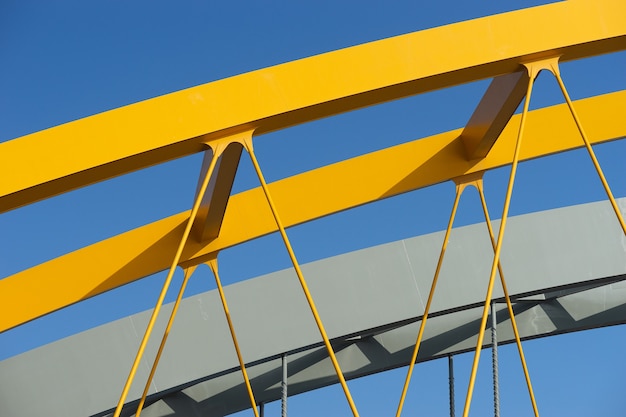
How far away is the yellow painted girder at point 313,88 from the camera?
8.05m

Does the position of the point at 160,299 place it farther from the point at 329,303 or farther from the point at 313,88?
the point at 329,303

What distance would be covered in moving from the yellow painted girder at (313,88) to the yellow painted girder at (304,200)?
235 centimetres

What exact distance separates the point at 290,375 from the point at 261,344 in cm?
186

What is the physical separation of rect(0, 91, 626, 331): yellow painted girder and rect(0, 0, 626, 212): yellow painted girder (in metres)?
2.35

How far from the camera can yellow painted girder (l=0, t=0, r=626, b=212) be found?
8055 millimetres

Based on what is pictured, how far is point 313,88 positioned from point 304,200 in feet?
10.9

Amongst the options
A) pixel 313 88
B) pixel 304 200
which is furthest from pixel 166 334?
pixel 313 88

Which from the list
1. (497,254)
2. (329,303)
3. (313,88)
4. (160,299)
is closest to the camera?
(160,299)

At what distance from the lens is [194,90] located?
27.5 feet

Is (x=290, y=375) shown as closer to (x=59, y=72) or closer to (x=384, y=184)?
(x=384, y=184)

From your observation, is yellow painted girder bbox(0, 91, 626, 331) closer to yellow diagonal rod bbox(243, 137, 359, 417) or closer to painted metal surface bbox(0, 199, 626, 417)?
yellow diagonal rod bbox(243, 137, 359, 417)

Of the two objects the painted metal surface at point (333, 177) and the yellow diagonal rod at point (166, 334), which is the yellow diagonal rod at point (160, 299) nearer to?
the painted metal surface at point (333, 177)

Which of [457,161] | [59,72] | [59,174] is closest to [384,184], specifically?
[457,161]

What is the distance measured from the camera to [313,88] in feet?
27.9
